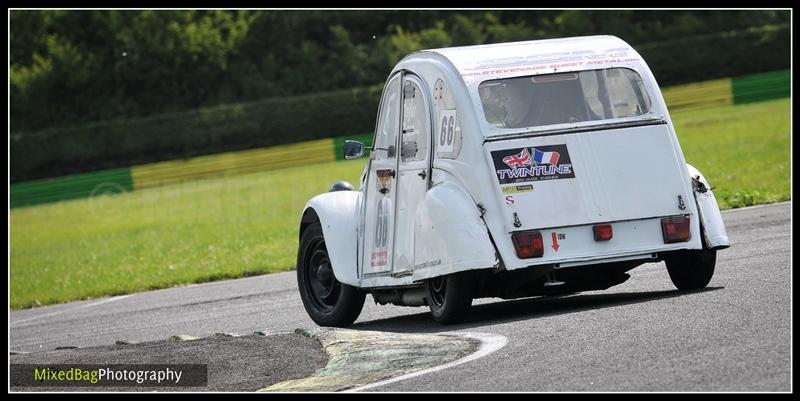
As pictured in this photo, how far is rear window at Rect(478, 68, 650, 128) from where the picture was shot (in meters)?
9.88

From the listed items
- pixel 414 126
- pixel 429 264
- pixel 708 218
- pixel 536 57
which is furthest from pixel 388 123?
pixel 708 218

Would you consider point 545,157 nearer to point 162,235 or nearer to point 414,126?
point 414,126

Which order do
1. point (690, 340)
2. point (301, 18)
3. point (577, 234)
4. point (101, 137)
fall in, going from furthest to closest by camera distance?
point (301, 18) < point (101, 137) < point (577, 234) < point (690, 340)

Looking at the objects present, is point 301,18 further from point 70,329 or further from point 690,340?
point 690,340

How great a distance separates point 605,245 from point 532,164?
0.76m

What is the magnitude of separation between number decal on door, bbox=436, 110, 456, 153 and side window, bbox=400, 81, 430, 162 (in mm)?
143

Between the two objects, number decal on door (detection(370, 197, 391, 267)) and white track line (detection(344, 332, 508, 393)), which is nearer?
white track line (detection(344, 332, 508, 393))

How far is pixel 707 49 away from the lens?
5322 centimetres

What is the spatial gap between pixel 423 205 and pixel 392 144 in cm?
110

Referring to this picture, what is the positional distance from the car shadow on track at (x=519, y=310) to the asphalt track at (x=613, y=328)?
24 mm

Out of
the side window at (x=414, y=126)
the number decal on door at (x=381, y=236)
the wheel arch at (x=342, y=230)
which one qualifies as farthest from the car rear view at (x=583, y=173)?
the wheel arch at (x=342, y=230)

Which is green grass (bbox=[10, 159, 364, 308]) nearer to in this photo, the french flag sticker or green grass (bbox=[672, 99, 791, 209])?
green grass (bbox=[672, 99, 791, 209])

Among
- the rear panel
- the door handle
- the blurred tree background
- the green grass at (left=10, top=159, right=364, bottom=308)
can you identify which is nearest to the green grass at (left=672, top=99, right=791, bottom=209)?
the green grass at (left=10, top=159, right=364, bottom=308)

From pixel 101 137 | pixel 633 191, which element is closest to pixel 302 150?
pixel 101 137
